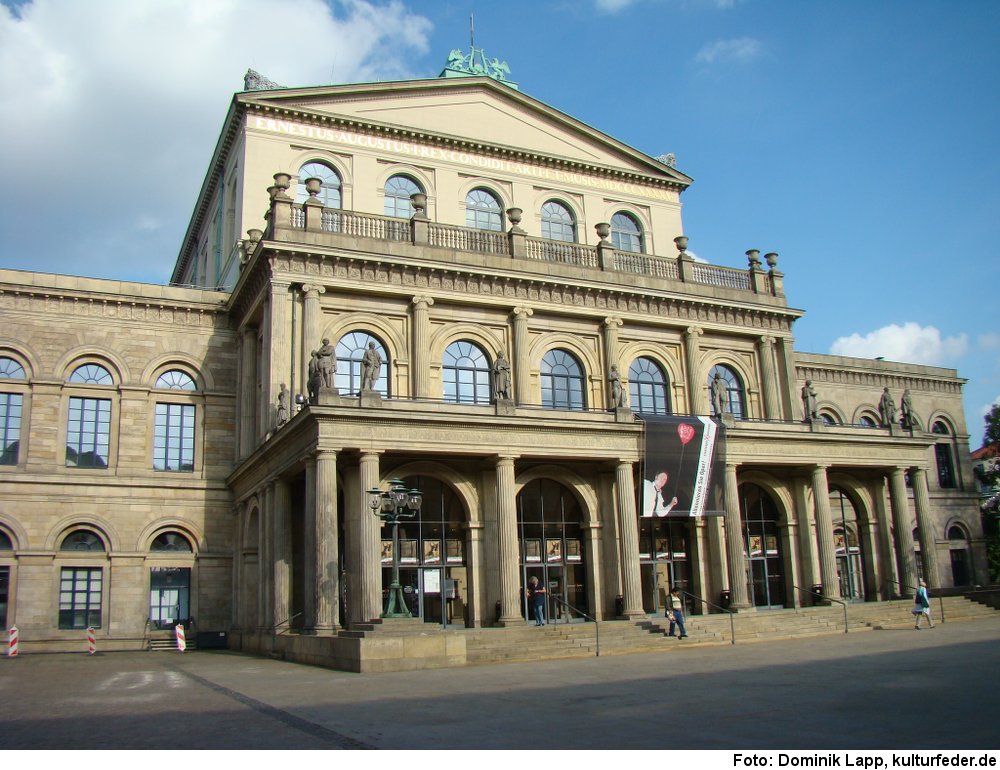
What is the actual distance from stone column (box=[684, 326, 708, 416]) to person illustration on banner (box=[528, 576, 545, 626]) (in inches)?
381

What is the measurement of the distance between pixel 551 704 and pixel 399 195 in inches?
1092

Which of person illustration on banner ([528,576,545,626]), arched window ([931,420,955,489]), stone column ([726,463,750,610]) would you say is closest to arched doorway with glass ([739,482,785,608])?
stone column ([726,463,750,610])

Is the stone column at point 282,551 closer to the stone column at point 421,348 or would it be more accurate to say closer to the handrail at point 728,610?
the stone column at point 421,348

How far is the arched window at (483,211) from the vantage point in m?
38.8

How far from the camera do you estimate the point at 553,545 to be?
104ft

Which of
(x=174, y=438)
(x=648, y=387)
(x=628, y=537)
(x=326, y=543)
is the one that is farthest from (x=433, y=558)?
(x=648, y=387)

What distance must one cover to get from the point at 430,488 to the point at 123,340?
12.9 metres

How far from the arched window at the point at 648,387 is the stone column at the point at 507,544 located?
8949mm

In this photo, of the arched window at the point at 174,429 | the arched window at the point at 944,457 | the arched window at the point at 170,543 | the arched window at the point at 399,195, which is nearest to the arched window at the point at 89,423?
the arched window at the point at 174,429

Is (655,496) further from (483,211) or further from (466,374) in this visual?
(483,211)

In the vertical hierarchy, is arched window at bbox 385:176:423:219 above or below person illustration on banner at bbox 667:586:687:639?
above

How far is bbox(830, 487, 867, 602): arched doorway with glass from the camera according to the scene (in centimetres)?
3850

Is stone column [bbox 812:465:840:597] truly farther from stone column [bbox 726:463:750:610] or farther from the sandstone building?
stone column [bbox 726:463:750:610]

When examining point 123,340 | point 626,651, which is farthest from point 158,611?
point 626,651
